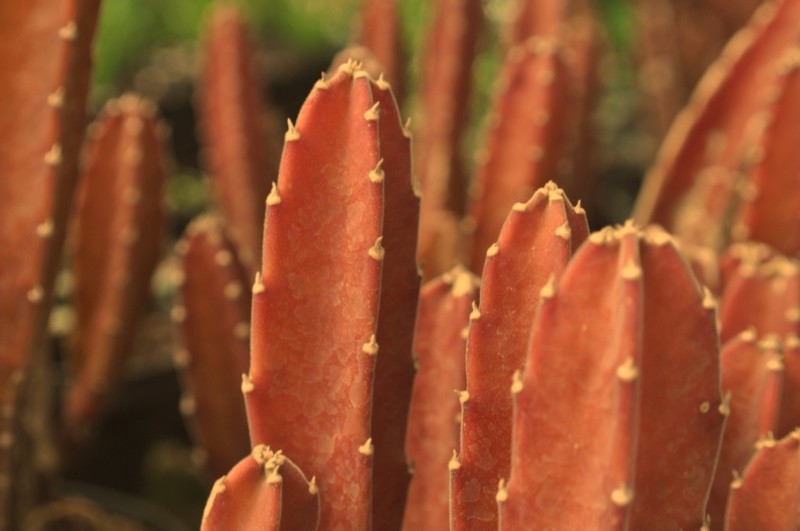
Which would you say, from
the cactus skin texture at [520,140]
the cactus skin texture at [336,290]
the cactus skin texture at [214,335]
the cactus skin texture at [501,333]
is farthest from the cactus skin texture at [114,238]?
the cactus skin texture at [501,333]

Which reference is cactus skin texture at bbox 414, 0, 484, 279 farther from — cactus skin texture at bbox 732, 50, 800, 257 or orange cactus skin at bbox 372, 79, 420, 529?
orange cactus skin at bbox 372, 79, 420, 529

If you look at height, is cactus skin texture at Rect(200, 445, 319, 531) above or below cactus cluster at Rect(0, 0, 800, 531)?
below

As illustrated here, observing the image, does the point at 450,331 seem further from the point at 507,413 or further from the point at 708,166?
the point at 708,166

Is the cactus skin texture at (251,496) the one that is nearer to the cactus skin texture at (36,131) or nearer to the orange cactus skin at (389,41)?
the cactus skin texture at (36,131)

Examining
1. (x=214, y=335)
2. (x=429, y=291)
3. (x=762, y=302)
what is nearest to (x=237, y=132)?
(x=214, y=335)

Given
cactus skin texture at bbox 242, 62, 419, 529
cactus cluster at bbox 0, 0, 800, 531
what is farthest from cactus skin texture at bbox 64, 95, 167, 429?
cactus skin texture at bbox 242, 62, 419, 529

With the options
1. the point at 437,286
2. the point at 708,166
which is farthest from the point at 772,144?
the point at 437,286
